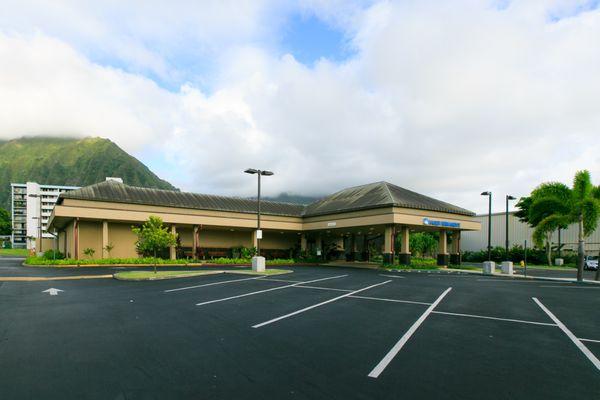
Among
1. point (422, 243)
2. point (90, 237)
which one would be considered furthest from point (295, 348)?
point (422, 243)

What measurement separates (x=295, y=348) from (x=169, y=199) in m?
34.5

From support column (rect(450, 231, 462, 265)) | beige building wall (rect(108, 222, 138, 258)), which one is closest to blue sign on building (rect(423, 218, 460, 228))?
support column (rect(450, 231, 462, 265))

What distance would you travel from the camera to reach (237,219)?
41.3 m

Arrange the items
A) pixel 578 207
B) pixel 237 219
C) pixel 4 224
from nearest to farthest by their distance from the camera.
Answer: pixel 578 207
pixel 237 219
pixel 4 224

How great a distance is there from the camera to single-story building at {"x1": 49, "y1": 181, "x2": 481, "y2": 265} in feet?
114

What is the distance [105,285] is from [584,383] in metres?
18.2

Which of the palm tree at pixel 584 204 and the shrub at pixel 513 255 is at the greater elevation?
the palm tree at pixel 584 204

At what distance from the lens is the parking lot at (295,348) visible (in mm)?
5438

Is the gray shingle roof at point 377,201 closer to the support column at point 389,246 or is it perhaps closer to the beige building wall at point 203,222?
the beige building wall at point 203,222

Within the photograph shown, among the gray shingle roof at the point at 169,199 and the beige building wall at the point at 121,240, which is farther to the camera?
the beige building wall at the point at 121,240

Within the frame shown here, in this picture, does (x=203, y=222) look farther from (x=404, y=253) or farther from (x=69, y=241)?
(x=404, y=253)

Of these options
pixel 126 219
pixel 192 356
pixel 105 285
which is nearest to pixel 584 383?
pixel 192 356

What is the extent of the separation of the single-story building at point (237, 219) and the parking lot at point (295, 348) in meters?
21.7

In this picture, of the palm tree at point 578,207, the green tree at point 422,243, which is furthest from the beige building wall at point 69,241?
the green tree at point 422,243
